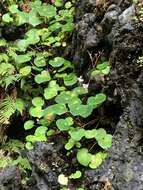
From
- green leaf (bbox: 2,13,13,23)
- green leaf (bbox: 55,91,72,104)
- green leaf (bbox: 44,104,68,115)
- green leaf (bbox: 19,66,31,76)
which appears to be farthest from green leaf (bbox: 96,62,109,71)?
green leaf (bbox: 2,13,13,23)

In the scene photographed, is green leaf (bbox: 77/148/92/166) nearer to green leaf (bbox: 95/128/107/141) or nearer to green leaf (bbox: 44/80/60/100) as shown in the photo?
green leaf (bbox: 95/128/107/141)

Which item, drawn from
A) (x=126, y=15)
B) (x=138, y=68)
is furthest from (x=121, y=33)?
(x=138, y=68)

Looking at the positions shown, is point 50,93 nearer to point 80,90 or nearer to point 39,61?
point 80,90

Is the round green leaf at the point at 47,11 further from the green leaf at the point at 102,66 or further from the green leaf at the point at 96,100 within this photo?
the green leaf at the point at 96,100

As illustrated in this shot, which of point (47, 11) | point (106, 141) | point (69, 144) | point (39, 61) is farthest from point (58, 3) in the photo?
point (106, 141)

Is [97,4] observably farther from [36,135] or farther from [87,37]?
[36,135]

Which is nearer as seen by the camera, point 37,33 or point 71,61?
point 71,61

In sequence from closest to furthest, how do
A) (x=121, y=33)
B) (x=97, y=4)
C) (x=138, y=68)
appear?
(x=138, y=68) < (x=121, y=33) < (x=97, y=4)

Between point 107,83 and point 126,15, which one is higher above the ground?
point 126,15
